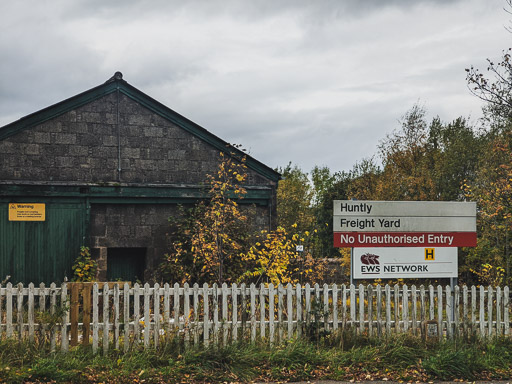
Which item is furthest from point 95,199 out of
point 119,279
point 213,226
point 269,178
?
point 269,178

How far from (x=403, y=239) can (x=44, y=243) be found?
9.38 metres

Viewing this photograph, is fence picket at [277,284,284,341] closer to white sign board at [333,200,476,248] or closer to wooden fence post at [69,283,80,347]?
white sign board at [333,200,476,248]

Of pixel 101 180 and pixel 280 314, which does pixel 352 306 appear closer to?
pixel 280 314

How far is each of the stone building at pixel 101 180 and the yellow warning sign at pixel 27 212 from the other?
24mm

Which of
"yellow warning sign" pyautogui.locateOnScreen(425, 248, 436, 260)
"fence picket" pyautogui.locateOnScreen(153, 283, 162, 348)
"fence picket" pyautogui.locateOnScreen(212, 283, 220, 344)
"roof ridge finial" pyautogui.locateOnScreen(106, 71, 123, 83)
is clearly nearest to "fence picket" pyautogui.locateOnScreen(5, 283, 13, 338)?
"fence picket" pyautogui.locateOnScreen(153, 283, 162, 348)

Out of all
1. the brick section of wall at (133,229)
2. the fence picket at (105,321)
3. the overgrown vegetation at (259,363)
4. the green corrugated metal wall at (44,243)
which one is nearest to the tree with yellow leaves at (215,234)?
the brick section of wall at (133,229)

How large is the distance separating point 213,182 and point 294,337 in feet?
23.3

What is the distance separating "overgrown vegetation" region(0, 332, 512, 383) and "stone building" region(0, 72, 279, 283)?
22.9 ft

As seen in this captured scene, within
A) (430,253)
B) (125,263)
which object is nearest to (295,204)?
(125,263)

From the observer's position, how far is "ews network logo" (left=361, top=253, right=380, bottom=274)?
10711 mm

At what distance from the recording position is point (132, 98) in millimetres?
16125

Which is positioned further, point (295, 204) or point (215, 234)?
point (295, 204)

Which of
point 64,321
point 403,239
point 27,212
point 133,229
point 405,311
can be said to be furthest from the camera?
point 133,229

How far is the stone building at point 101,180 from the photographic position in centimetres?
1519
